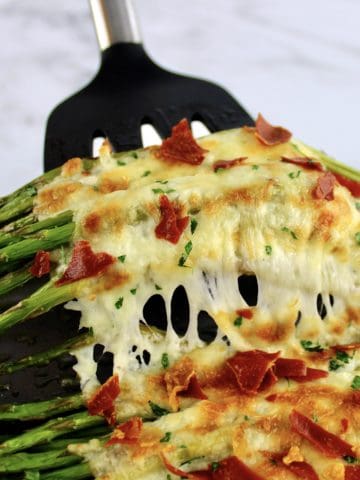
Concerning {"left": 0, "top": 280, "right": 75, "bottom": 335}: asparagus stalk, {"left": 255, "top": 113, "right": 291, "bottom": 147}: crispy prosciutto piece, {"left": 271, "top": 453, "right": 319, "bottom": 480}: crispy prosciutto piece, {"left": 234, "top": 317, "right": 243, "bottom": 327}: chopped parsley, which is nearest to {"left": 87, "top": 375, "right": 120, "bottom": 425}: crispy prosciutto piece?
{"left": 0, "top": 280, "right": 75, "bottom": 335}: asparagus stalk

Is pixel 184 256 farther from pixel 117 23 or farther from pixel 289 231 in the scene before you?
pixel 117 23

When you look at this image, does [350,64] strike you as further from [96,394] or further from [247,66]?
[96,394]

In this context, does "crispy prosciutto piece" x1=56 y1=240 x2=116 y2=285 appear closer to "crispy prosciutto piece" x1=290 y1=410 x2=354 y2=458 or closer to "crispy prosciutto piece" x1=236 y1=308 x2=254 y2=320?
"crispy prosciutto piece" x1=236 y1=308 x2=254 y2=320

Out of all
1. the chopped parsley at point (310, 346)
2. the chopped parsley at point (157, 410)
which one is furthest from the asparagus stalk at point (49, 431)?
the chopped parsley at point (310, 346)

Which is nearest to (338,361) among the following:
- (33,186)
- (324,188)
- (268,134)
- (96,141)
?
(324,188)

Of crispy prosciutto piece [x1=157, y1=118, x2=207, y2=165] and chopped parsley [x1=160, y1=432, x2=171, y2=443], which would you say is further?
crispy prosciutto piece [x1=157, y1=118, x2=207, y2=165]

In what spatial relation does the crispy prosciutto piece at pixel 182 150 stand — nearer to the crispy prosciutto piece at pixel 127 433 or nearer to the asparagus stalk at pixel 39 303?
the asparagus stalk at pixel 39 303
